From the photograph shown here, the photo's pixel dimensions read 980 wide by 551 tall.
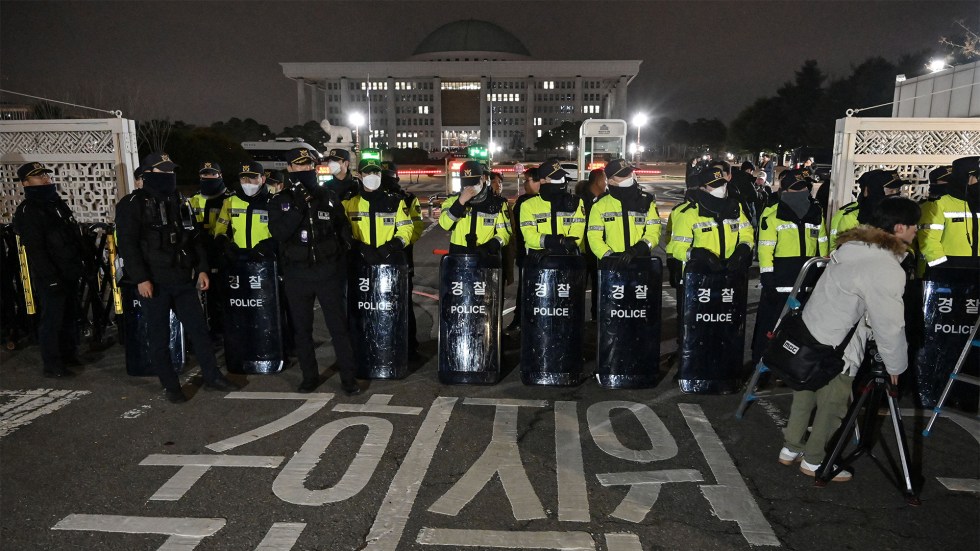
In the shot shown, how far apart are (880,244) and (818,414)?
1.18 metres

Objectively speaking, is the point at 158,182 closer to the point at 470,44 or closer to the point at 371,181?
the point at 371,181

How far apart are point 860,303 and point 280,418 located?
4.18 meters

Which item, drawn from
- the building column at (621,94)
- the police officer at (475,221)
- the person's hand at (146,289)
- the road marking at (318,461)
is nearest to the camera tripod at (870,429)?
the road marking at (318,461)

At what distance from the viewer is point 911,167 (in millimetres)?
7902

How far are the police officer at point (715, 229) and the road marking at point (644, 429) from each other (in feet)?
4.29

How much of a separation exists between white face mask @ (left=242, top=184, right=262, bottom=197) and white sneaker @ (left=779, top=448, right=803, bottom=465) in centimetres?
509

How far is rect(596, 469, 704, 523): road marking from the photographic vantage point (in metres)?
3.89

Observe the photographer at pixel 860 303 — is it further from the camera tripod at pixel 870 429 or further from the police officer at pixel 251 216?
the police officer at pixel 251 216

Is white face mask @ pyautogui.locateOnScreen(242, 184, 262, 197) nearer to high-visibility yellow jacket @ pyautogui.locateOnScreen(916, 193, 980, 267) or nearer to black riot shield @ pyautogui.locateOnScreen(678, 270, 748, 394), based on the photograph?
black riot shield @ pyautogui.locateOnScreen(678, 270, 748, 394)

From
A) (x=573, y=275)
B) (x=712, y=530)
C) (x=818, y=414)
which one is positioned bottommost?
(x=712, y=530)

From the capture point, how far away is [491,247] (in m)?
6.09

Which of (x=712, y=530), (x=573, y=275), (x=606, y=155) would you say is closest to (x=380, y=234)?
(x=573, y=275)

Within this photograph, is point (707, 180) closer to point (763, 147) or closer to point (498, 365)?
point (498, 365)

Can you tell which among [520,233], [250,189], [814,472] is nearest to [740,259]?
[814,472]
